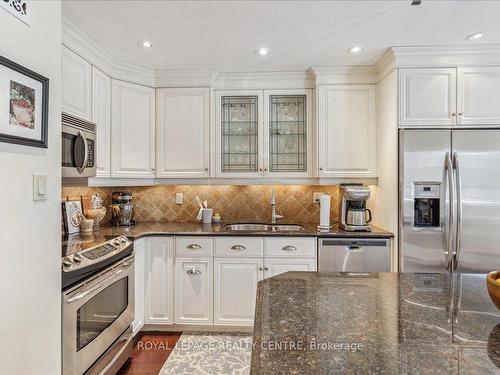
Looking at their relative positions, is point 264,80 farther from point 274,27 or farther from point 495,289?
point 495,289

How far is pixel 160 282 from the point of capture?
109 inches

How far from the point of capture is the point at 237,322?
2725 millimetres

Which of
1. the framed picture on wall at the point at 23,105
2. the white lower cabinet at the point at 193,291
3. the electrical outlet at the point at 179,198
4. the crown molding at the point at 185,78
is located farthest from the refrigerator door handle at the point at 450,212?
the framed picture on wall at the point at 23,105

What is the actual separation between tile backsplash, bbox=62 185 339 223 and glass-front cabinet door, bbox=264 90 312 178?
32 centimetres

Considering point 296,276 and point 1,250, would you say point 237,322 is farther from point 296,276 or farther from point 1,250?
point 1,250

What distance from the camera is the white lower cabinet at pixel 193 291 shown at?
8.98 ft

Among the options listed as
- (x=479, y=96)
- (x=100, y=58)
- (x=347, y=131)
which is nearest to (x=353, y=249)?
(x=347, y=131)

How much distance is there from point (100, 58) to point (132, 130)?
661 millimetres

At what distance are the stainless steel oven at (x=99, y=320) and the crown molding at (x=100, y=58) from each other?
1.52 m

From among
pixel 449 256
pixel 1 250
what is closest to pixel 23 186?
pixel 1 250

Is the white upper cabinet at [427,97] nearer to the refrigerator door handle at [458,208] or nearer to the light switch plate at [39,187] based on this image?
the refrigerator door handle at [458,208]

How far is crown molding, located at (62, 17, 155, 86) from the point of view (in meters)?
2.21

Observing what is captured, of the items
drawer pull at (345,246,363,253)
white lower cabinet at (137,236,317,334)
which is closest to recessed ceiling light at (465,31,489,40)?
drawer pull at (345,246,363,253)

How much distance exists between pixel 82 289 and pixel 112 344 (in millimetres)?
Result: 593
